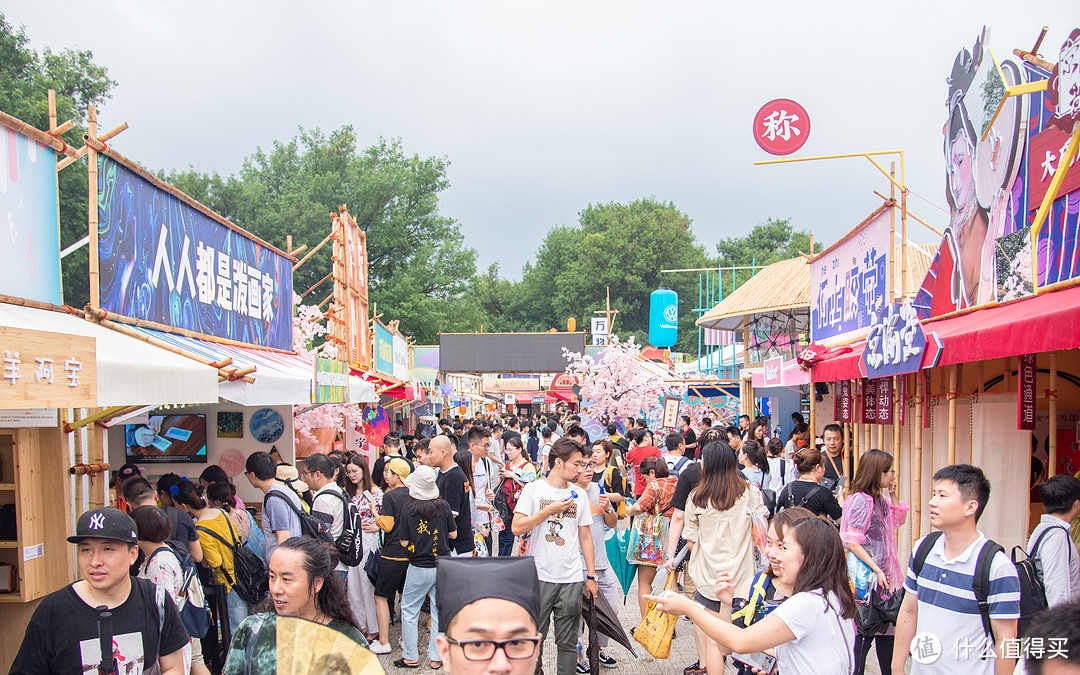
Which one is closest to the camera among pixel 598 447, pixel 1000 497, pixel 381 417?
pixel 1000 497

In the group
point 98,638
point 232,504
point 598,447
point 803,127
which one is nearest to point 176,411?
point 232,504

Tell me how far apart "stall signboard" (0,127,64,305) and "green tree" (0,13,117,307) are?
20.4m

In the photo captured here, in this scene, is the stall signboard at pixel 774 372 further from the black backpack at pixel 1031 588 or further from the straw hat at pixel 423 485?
the black backpack at pixel 1031 588

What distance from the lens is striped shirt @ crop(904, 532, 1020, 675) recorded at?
3406mm

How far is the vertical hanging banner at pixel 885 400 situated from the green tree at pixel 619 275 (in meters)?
54.6

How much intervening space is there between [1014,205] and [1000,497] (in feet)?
8.72

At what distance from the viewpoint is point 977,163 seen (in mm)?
7914

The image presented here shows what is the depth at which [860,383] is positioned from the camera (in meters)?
10.5

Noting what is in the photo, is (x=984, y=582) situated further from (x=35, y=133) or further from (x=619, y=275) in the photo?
(x=619, y=275)

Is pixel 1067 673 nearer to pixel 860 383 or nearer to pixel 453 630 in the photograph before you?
pixel 453 630

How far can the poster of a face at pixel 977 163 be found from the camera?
7.32 meters

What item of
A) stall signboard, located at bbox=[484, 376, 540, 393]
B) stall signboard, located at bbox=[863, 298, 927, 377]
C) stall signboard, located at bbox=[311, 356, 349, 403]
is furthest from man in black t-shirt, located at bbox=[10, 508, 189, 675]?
stall signboard, located at bbox=[484, 376, 540, 393]

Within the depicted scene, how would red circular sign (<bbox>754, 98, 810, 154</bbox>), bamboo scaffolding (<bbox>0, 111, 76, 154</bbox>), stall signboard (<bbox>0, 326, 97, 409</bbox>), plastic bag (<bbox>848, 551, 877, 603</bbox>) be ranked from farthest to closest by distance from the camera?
red circular sign (<bbox>754, 98, 810, 154</bbox>)
bamboo scaffolding (<bbox>0, 111, 76, 154</bbox>)
plastic bag (<bbox>848, 551, 877, 603</bbox>)
stall signboard (<bbox>0, 326, 97, 409</bbox>)

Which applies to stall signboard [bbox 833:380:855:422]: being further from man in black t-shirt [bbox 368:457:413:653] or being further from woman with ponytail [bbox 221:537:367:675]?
woman with ponytail [bbox 221:537:367:675]
